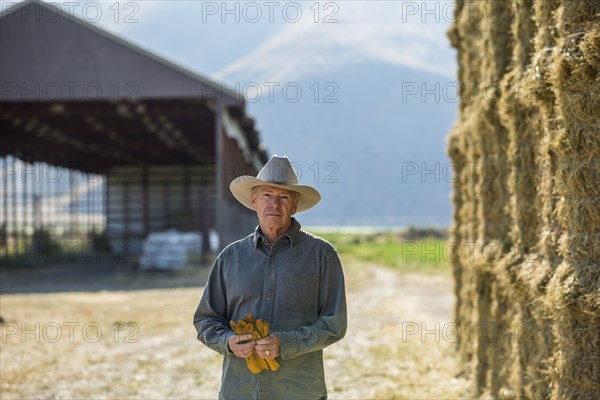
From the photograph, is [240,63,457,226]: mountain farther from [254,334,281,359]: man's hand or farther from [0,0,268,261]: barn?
[254,334,281,359]: man's hand

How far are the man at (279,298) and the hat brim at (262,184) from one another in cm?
1

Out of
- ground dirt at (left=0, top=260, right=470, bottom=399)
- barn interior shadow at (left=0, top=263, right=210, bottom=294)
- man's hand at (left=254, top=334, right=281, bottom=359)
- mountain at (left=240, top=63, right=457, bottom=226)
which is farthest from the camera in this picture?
mountain at (left=240, top=63, right=457, bottom=226)

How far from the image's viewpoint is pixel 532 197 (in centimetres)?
556

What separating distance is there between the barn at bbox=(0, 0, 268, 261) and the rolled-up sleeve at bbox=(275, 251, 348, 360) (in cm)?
1589

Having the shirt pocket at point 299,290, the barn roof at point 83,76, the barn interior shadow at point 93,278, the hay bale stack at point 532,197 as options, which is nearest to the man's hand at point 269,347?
the shirt pocket at point 299,290

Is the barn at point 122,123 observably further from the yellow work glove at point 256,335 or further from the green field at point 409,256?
the yellow work glove at point 256,335

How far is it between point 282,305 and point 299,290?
0.11 metres

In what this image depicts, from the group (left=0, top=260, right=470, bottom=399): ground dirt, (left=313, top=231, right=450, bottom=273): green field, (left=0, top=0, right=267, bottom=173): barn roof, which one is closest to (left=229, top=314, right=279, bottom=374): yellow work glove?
(left=0, top=260, right=470, bottom=399): ground dirt

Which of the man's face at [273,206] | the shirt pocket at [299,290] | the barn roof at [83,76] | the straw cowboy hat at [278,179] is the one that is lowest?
the shirt pocket at [299,290]

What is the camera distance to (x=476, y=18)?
789cm

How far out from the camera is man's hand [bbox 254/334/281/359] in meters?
3.48

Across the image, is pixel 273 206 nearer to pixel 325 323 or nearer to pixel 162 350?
pixel 325 323

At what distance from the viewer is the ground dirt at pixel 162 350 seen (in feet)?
23.9

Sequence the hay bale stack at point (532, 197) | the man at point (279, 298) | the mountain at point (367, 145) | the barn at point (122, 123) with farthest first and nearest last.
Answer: the mountain at point (367, 145) < the barn at point (122, 123) < the hay bale stack at point (532, 197) < the man at point (279, 298)
